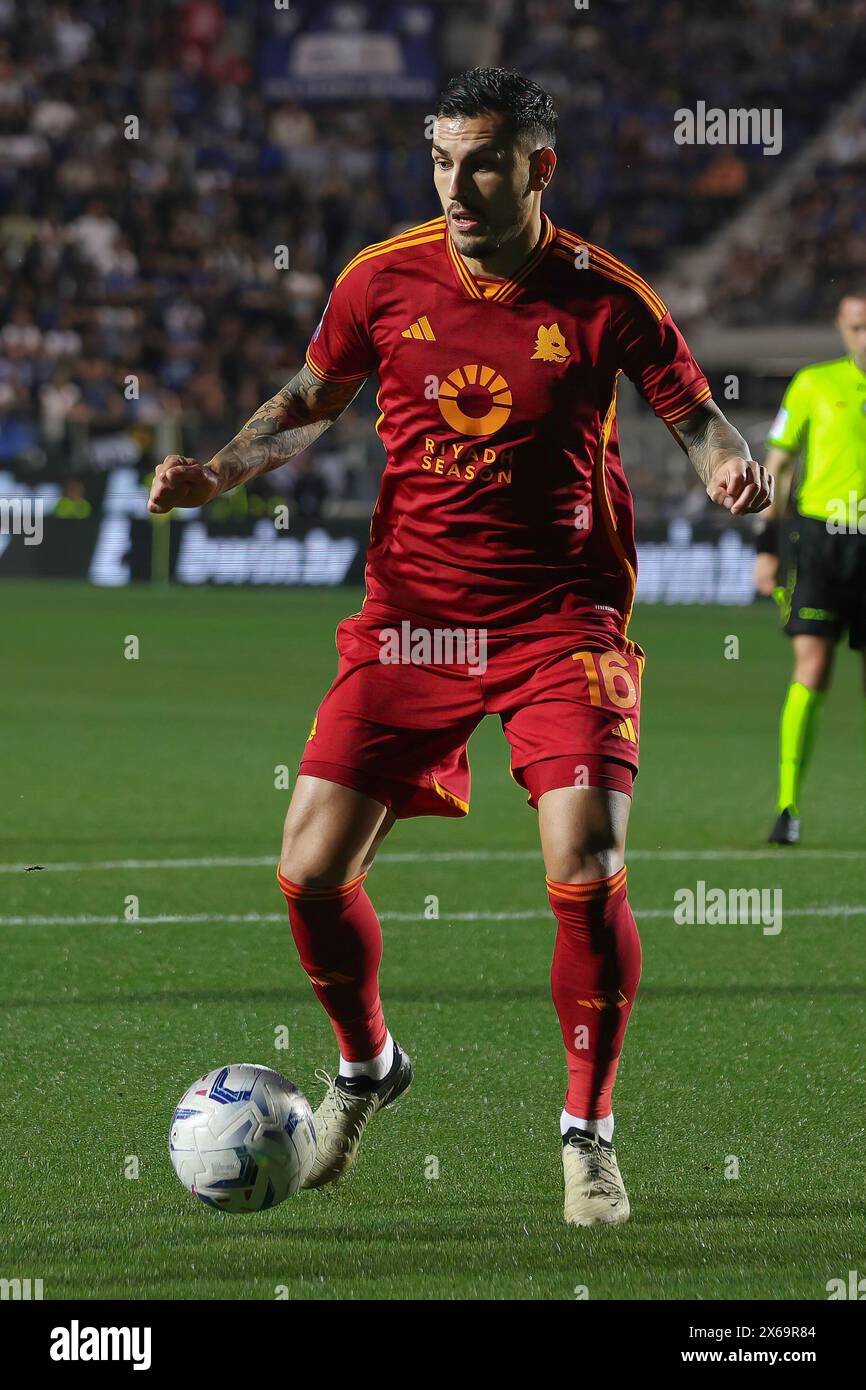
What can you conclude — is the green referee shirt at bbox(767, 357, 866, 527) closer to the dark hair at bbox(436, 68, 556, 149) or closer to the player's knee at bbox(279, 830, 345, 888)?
the dark hair at bbox(436, 68, 556, 149)

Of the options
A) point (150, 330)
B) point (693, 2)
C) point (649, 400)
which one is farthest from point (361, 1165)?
point (693, 2)

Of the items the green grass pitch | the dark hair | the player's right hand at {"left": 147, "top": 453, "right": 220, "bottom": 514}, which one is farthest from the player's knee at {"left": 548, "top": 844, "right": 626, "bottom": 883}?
the dark hair

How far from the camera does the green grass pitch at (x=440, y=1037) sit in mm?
3670

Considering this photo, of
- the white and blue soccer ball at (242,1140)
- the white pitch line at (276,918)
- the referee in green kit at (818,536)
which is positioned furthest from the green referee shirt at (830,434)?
the white and blue soccer ball at (242,1140)

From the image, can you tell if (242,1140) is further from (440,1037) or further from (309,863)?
(440,1037)

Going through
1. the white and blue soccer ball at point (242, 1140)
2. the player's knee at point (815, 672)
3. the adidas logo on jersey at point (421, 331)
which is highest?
the adidas logo on jersey at point (421, 331)

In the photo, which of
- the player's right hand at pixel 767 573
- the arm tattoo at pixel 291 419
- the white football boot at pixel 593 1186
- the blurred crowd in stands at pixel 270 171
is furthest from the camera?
the blurred crowd in stands at pixel 270 171

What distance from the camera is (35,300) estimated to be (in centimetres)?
2602

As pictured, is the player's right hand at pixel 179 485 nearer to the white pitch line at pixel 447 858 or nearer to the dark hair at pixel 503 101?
the dark hair at pixel 503 101

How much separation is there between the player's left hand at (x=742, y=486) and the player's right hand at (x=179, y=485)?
1.02 meters

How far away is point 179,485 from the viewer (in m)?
4.14

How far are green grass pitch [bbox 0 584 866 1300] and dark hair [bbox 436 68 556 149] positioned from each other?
6.97 ft

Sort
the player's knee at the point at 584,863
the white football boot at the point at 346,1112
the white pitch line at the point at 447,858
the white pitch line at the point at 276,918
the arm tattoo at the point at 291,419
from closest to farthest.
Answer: the player's knee at the point at 584,863, the white football boot at the point at 346,1112, the arm tattoo at the point at 291,419, the white pitch line at the point at 276,918, the white pitch line at the point at 447,858

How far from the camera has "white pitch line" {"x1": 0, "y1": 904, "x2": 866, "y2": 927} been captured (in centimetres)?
681
